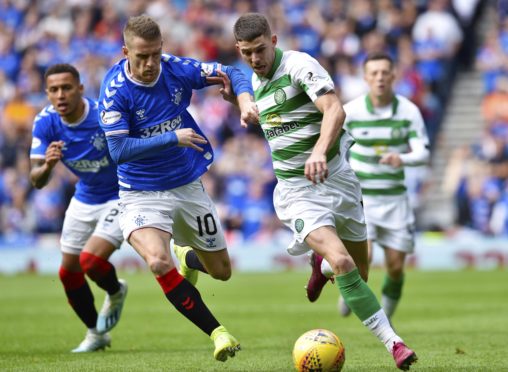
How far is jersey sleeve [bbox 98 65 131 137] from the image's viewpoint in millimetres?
8727

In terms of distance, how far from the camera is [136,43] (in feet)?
28.3

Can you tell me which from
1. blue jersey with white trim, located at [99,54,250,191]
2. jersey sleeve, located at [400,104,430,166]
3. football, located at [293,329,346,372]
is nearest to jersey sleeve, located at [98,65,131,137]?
blue jersey with white trim, located at [99,54,250,191]

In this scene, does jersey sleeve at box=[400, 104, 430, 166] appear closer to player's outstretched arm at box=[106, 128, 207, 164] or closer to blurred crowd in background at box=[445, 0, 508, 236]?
player's outstretched arm at box=[106, 128, 207, 164]

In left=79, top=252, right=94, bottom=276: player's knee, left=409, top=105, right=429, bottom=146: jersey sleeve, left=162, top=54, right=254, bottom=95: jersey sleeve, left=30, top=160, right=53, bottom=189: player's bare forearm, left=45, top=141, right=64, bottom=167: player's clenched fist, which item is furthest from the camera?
left=409, top=105, right=429, bottom=146: jersey sleeve

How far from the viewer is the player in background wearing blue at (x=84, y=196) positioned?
10664 millimetres

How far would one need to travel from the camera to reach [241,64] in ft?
82.3

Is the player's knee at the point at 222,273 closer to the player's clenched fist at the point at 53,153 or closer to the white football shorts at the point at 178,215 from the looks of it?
the white football shorts at the point at 178,215

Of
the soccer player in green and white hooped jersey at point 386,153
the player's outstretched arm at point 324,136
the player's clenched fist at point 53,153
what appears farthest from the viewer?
the soccer player in green and white hooped jersey at point 386,153

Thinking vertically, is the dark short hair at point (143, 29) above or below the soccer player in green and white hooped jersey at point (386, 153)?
above

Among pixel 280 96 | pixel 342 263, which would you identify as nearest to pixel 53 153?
pixel 280 96

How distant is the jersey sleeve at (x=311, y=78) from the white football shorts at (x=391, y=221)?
3.98m

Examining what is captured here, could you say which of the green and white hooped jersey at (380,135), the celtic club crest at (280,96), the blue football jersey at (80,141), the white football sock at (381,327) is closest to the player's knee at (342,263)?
the white football sock at (381,327)

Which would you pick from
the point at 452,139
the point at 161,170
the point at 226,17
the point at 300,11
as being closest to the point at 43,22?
the point at 226,17

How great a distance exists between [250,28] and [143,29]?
879mm
